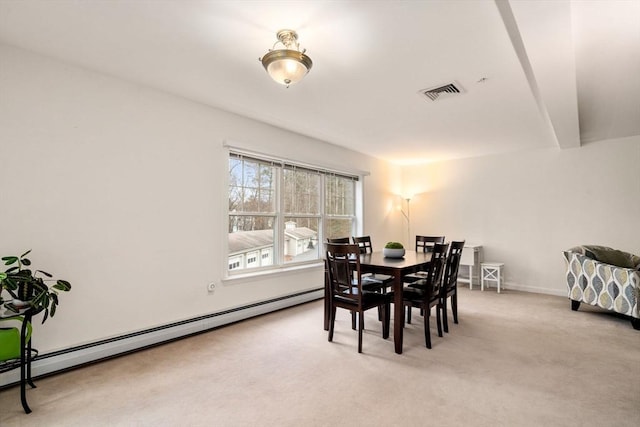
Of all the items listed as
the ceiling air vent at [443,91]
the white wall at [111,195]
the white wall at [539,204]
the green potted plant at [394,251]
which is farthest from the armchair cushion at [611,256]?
the white wall at [111,195]

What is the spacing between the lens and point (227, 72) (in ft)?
8.83

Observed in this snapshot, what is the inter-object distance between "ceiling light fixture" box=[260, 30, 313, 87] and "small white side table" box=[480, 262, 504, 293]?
15.7 feet

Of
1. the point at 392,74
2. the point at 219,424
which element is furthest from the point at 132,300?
the point at 392,74

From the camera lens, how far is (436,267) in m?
3.02

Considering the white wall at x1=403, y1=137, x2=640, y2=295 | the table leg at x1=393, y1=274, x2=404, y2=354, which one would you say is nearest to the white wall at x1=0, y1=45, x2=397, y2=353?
the table leg at x1=393, y1=274, x2=404, y2=354

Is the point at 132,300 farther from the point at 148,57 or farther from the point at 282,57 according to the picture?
the point at 282,57

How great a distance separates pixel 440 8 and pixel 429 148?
12.1 ft

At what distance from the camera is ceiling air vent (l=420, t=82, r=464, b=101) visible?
2.93 metres

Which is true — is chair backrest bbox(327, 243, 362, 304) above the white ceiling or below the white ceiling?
below

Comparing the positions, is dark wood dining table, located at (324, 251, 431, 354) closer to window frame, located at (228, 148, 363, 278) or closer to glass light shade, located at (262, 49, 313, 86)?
window frame, located at (228, 148, 363, 278)

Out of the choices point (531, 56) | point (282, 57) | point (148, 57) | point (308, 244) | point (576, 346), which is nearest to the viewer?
point (282, 57)

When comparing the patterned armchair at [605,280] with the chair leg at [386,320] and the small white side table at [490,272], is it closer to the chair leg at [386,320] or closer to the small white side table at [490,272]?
the small white side table at [490,272]

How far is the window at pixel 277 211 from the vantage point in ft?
12.5

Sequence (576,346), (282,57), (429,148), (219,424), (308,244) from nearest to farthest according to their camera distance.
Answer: (219,424) < (282,57) < (576,346) < (308,244) < (429,148)
